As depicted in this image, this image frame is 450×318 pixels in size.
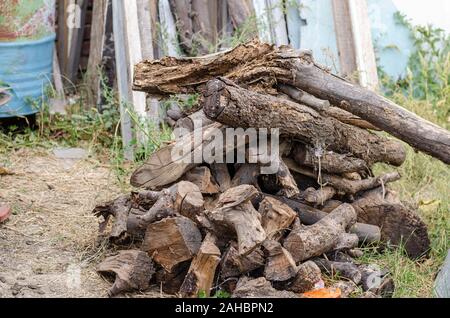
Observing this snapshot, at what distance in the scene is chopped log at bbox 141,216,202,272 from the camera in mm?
3791

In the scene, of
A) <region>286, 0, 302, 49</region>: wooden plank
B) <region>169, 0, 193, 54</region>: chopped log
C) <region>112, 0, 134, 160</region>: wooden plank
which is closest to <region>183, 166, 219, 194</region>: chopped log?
<region>112, 0, 134, 160</region>: wooden plank

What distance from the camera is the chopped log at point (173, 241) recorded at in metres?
3.79

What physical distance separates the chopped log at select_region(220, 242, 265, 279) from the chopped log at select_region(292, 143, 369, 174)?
27.8 inches

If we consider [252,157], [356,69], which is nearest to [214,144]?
[252,157]

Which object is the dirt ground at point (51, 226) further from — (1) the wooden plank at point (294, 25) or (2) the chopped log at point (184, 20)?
(1) the wooden plank at point (294, 25)

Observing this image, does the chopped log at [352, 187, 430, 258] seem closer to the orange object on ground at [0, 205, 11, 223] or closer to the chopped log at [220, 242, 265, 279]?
the chopped log at [220, 242, 265, 279]

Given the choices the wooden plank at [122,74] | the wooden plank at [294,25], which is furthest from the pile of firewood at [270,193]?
the wooden plank at [294,25]

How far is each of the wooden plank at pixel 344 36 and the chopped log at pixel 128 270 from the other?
2895 millimetres

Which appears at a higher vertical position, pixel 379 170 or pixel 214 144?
pixel 214 144

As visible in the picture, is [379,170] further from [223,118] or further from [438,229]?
[223,118]

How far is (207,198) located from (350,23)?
2.69 m

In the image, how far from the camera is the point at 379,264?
4152 mm
